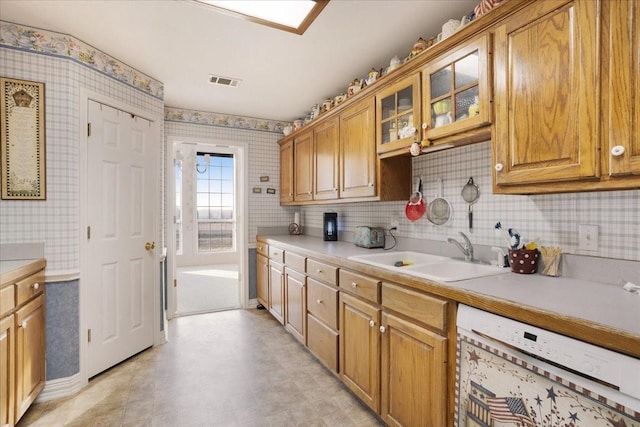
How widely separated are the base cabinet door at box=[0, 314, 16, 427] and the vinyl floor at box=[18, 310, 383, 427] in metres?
0.28

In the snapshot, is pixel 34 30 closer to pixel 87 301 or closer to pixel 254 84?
pixel 254 84

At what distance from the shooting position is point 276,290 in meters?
3.38

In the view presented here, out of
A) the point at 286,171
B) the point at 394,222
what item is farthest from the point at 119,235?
the point at 394,222

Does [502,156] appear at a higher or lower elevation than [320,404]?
higher

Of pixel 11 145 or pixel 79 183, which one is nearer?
pixel 11 145

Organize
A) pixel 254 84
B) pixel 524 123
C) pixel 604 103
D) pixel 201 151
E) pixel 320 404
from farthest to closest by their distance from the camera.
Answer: pixel 201 151, pixel 254 84, pixel 320 404, pixel 524 123, pixel 604 103

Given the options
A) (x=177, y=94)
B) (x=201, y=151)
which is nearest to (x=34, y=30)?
(x=177, y=94)

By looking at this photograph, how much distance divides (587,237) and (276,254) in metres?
2.57

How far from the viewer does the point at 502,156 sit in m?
1.43

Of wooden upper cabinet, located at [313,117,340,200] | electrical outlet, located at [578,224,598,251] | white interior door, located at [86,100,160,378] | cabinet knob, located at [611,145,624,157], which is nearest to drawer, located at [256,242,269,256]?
wooden upper cabinet, located at [313,117,340,200]

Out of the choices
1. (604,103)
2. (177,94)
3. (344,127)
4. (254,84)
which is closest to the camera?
(604,103)

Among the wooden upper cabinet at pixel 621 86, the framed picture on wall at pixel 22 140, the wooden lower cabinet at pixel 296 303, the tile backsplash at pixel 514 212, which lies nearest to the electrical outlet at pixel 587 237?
the tile backsplash at pixel 514 212

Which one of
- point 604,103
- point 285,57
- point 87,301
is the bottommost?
point 87,301

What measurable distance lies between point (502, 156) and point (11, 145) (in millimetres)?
2910
